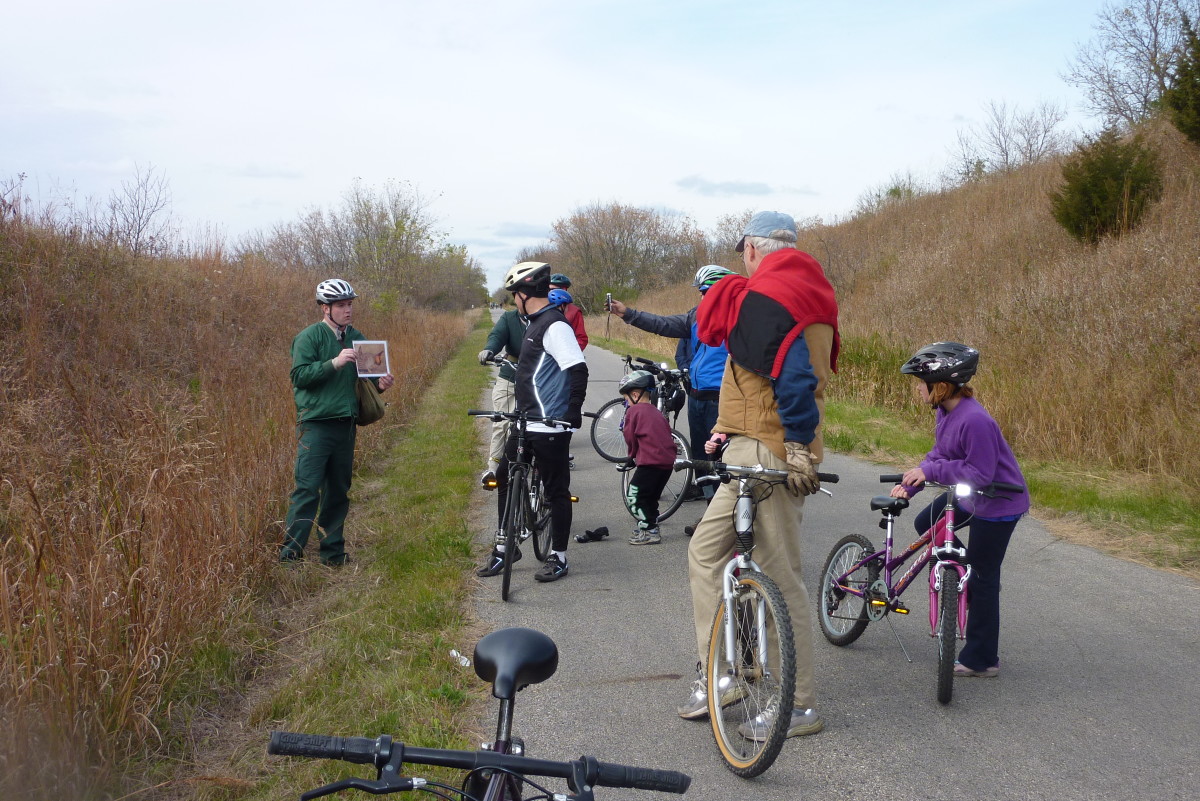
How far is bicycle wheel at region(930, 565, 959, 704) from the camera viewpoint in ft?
13.8

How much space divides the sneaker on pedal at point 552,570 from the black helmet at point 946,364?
320cm

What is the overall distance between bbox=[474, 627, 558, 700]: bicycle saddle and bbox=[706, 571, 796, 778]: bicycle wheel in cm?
195

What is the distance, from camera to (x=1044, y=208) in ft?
→ 63.3

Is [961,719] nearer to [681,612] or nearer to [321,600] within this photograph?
[681,612]

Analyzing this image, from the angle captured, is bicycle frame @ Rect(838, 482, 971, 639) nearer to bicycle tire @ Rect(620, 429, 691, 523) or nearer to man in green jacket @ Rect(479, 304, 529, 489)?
bicycle tire @ Rect(620, 429, 691, 523)

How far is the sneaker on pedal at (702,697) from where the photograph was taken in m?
3.94

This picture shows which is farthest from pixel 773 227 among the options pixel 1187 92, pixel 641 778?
pixel 1187 92

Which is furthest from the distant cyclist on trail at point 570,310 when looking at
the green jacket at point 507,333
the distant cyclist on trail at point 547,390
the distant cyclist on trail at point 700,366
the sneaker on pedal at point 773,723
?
the sneaker on pedal at point 773,723

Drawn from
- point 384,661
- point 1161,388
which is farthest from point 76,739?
point 1161,388

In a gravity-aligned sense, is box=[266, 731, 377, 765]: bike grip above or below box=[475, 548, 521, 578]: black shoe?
above

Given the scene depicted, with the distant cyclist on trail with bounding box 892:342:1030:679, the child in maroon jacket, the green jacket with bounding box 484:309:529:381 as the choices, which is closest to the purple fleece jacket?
the distant cyclist on trail with bounding box 892:342:1030:679

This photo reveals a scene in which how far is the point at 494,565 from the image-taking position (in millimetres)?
6746

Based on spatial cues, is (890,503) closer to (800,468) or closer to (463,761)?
(800,468)

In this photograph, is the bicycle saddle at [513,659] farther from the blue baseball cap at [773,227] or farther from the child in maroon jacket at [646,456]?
the child in maroon jacket at [646,456]
